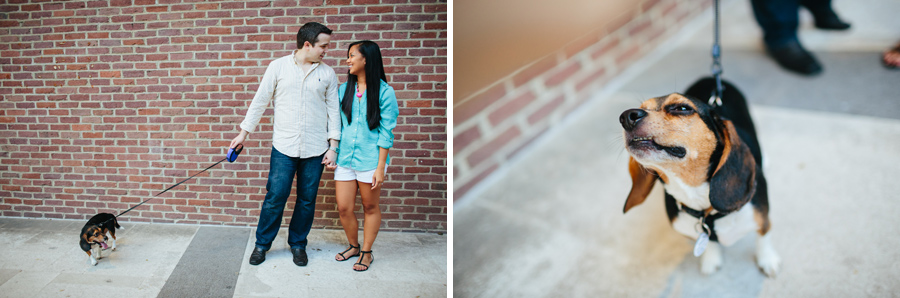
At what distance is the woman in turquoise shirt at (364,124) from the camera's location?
192 cm

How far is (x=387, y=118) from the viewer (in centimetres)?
196

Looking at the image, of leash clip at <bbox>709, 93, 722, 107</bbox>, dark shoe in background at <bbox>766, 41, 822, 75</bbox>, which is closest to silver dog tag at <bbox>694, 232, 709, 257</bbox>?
leash clip at <bbox>709, 93, 722, 107</bbox>

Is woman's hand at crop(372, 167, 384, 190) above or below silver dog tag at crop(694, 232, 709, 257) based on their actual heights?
above

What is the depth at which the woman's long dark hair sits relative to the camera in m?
1.92

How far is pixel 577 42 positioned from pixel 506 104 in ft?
2.12

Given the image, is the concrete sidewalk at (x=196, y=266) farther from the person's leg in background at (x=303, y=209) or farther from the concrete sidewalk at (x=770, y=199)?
the concrete sidewalk at (x=770, y=199)

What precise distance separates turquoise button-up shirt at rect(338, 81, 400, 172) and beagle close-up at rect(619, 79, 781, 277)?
964 millimetres

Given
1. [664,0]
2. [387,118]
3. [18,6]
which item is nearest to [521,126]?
[387,118]

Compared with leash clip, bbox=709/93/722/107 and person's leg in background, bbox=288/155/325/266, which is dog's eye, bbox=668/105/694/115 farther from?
person's leg in background, bbox=288/155/325/266

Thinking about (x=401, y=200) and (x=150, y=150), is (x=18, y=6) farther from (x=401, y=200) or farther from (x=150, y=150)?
(x=401, y=200)

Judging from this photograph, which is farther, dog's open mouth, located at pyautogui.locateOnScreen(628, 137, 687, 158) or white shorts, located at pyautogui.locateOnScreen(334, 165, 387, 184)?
white shorts, located at pyautogui.locateOnScreen(334, 165, 387, 184)

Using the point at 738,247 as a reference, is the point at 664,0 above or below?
above

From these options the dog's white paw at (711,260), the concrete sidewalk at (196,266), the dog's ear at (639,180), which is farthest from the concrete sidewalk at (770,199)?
the concrete sidewalk at (196,266)

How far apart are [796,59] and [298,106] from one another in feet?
8.86
